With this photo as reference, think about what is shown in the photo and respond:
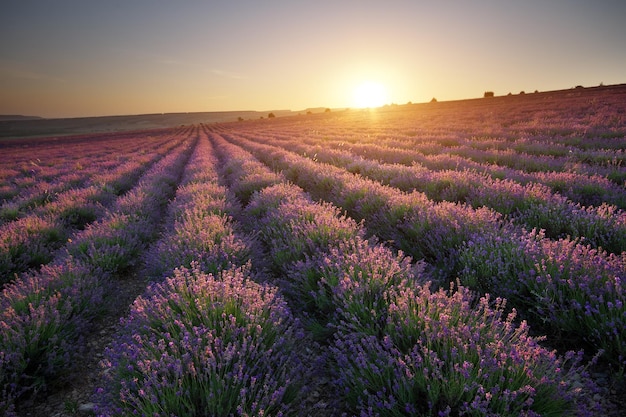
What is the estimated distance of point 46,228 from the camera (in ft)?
19.1

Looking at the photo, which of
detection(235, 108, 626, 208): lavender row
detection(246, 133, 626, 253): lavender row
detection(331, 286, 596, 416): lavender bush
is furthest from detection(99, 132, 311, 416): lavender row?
detection(235, 108, 626, 208): lavender row

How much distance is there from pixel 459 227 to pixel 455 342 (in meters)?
2.26

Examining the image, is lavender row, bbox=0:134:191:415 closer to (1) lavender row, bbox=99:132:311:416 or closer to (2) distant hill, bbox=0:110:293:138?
(1) lavender row, bbox=99:132:311:416

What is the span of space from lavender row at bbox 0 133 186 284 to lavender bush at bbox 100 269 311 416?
2998mm

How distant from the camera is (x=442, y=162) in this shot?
30.0ft

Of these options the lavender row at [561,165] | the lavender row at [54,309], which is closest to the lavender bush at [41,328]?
the lavender row at [54,309]

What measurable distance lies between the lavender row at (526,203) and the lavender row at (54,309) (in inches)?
198

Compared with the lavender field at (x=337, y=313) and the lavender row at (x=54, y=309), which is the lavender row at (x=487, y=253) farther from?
the lavender row at (x=54, y=309)

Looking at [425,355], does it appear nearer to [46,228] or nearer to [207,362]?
[207,362]

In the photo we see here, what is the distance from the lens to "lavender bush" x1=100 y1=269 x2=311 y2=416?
1.83 m

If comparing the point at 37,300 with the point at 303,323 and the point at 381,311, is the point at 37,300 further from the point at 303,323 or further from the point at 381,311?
the point at 381,311

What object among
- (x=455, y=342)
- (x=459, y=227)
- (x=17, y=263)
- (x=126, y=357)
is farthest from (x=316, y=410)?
(x=17, y=263)

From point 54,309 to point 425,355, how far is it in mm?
3170

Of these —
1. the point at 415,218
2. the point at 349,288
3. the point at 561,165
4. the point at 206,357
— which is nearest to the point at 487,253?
the point at 415,218
